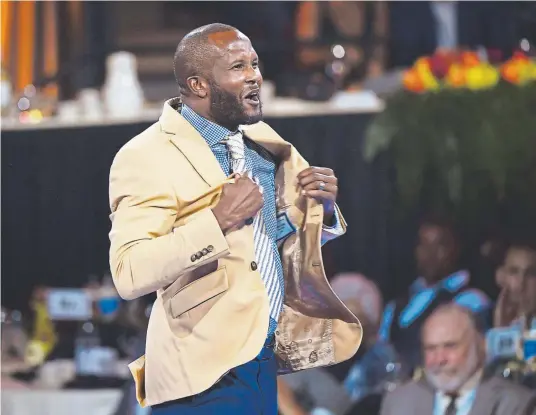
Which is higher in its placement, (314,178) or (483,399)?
(314,178)

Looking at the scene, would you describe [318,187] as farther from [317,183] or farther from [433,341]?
[433,341]

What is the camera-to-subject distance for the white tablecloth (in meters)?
4.32

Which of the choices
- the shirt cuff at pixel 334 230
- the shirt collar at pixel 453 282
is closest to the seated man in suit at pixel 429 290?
the shirt collar at pixel 453 282

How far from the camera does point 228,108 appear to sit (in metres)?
2.22

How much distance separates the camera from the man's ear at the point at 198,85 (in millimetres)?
2230

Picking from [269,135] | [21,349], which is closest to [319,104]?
[21,349]

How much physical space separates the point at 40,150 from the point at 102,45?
121 centimetres

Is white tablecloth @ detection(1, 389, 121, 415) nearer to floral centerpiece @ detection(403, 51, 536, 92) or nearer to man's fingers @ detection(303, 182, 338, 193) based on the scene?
floral centerpiece @ detection(403, 51, 536, 92)

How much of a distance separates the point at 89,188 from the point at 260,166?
8.01 ft

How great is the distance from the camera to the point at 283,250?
7.75 feet

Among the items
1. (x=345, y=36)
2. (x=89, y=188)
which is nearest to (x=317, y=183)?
(x=89, y=188)

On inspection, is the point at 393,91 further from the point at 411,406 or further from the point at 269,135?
the point at 269,135

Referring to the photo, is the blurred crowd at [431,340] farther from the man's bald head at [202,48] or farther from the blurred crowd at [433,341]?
the man's bald head at [202,48]

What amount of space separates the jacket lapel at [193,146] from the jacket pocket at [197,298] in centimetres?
19
